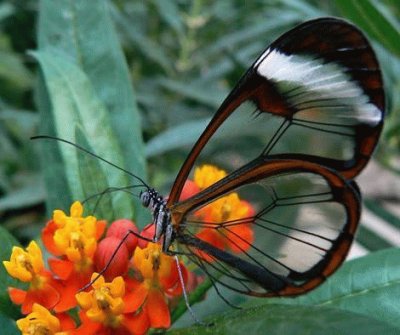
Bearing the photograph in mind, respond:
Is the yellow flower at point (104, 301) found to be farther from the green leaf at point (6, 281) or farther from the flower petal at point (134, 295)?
the green leaf at point (6, 281)

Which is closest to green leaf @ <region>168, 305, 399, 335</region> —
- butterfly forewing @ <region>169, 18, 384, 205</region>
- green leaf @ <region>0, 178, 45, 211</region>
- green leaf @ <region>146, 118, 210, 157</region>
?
butterfly forewing @ <region>169, 18, 384, 205</region>

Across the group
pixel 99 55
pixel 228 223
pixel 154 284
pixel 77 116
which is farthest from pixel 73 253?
pixel 99 55

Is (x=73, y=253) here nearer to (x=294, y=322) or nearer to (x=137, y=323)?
(x=137, y=323)

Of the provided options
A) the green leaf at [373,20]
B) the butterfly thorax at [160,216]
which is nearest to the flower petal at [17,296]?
the butterfly thorax at [160,216]

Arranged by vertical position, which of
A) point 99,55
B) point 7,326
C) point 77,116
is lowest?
point 7,326

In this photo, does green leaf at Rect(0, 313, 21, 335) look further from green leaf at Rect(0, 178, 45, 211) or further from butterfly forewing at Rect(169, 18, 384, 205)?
green leaf at Rect(0, 178, 45, 211)

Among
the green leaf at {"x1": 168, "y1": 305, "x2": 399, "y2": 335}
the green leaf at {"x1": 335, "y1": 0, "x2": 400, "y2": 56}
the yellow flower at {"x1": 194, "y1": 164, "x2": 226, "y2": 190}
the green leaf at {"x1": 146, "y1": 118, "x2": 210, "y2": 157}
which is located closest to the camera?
the green leaf at {"x1": 168, "y1": 305, "x2": 399, "y2": 335}
